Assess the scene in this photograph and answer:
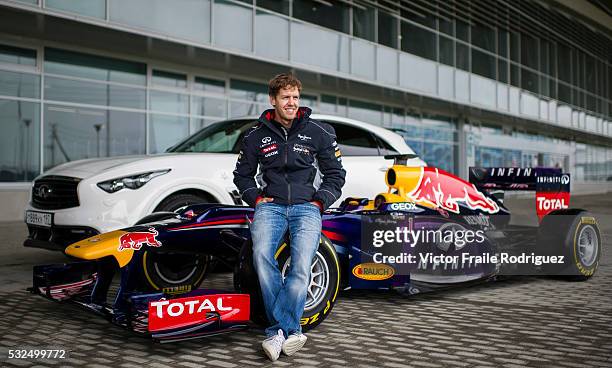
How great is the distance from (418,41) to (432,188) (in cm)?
1861

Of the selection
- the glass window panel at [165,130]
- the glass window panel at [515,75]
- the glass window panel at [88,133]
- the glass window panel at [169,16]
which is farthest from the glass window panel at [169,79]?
the glass window panel at [515,75]

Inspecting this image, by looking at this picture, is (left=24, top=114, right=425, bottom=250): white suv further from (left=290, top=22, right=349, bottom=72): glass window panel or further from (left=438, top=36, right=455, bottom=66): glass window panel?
(left=438, top=36, right=455, bottom=66): glass window panel

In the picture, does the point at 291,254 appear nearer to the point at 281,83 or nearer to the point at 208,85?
the point at 281,83

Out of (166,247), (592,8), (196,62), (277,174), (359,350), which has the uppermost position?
(592,8)

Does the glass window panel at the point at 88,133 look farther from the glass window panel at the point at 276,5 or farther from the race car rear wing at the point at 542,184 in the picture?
the race car rear wing at the point at 542,184

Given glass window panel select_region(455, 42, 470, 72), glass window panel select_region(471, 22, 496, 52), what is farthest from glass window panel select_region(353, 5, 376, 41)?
glass window panel select_region(471, 22, 496, 52)

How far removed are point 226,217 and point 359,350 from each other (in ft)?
5.18

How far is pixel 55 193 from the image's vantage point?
668 cm

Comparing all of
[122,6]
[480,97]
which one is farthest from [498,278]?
[480,97]

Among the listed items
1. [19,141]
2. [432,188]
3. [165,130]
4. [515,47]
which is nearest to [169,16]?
[165,130]

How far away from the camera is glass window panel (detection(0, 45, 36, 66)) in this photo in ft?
44.9

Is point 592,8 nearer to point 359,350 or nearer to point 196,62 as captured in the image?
point 196,62

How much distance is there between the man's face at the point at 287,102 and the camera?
4074 millimetres

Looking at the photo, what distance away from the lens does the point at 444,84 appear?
24.5 m
